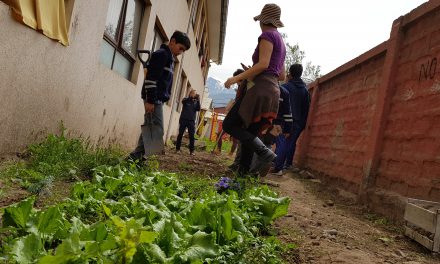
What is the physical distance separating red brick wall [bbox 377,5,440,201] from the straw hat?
157cm

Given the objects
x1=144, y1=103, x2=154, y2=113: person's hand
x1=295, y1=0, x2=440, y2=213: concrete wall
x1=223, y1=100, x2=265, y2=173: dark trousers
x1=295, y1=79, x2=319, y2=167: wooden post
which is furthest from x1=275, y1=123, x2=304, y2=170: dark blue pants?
x1=144, y1=103, x2=154, y2=113: person's hand

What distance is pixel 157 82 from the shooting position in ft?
14.8

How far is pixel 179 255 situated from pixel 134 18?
5.64 m

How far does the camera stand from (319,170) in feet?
25.1

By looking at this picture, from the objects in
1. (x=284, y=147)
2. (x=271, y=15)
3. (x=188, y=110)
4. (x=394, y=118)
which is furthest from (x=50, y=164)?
(x=188, y=110)

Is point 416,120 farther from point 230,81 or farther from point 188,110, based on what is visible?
point 188,110

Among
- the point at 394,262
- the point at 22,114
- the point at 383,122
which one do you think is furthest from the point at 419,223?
the point at 22,114

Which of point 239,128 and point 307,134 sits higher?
point 307,134

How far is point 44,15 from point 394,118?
12.6 ft

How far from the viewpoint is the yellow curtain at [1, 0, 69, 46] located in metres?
3.03

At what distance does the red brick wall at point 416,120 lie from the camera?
367cm

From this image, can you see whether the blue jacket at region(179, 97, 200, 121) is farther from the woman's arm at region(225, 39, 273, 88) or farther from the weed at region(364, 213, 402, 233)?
the weed at region(364, 213, 402, 233)

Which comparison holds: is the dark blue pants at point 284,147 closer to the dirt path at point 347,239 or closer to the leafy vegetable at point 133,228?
the dirt path at point 347,239

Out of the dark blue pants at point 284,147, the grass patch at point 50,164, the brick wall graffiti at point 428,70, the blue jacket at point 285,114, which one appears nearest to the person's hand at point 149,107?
the grass patch at point 50,164
